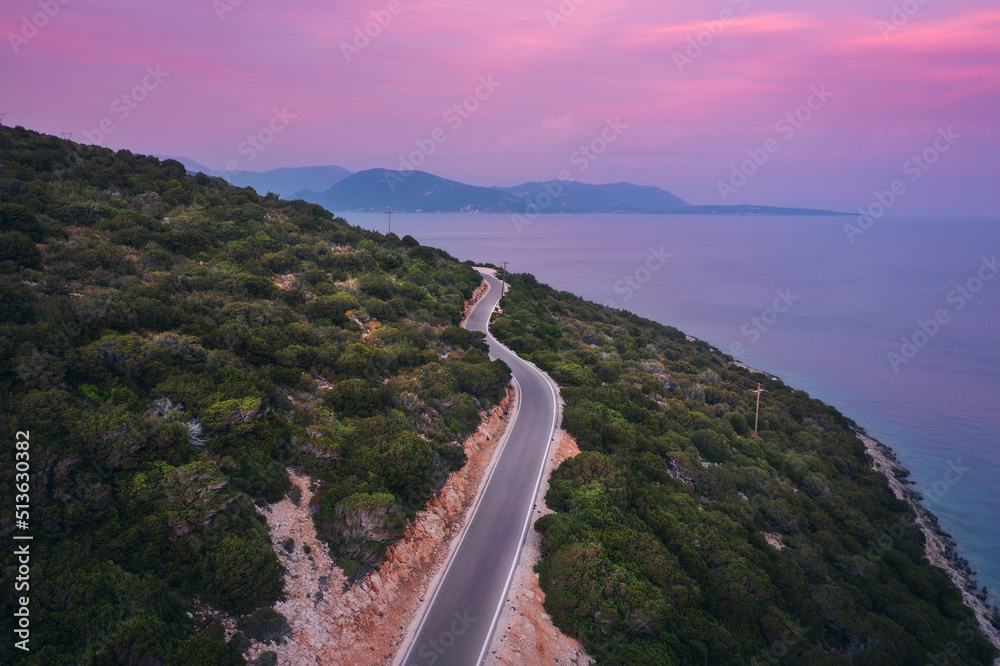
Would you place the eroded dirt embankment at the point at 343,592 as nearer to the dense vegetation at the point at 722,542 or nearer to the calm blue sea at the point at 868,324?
the dense vegetation at the point at 722,542

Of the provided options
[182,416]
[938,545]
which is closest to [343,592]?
[182,416]

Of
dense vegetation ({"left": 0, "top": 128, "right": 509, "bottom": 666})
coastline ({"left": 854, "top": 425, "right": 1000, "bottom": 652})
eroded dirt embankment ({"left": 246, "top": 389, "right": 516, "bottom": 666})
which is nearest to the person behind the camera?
dense vegetation ({"left": 0, "top": 128, "right": 509, "bottom": 666})

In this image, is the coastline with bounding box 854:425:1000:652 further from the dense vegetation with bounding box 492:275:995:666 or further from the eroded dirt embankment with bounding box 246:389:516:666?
the eroded dirt embankment with bounding box 246:389:516:666

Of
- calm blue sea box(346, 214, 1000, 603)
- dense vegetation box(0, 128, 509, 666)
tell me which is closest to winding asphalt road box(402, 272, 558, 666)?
dense vegetation box(0, 128, 509, 666)

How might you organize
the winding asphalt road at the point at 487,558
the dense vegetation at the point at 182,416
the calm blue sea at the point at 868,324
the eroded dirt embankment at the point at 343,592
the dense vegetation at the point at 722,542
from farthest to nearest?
the calm blue sea at the point at 868,324 → the dense vegetation at the point at 722,542 → the winding asphalt road at the point at 487,558 → the eroded dirt embankment at the point at 343,592 → the dense vegetation at the point at 182,416

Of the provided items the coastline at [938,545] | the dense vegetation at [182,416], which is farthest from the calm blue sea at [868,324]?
the dense vegetation at [182,416]

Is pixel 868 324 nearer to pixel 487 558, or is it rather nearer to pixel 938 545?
pixel 938 545
